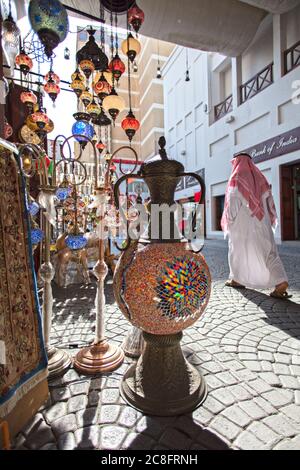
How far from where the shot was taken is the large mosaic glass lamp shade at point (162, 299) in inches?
45.4

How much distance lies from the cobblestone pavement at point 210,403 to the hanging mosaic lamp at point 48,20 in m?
2.66

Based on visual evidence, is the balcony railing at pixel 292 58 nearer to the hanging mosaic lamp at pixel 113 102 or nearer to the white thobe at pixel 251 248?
the white thobe at pixel 251 248

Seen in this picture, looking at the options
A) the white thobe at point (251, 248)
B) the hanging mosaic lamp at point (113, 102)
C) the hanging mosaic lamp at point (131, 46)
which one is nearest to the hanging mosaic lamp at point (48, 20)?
the hanging mosaic lamp at point (113, 102)

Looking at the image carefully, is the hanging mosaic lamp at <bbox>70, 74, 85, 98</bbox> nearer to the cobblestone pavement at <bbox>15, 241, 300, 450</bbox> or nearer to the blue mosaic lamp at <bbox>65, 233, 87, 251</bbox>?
the blue mosaic lamp at <bbox>65, 233, 87, 251</bbox>

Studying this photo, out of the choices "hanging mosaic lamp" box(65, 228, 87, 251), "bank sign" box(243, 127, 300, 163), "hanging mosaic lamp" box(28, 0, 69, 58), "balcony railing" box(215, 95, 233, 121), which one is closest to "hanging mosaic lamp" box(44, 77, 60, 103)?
"hanging mosaic lamp" box(28, 0, 69, 58)

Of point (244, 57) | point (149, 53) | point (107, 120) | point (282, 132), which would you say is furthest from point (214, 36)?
point (149, 53)

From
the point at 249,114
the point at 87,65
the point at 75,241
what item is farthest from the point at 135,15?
the point at 249,114

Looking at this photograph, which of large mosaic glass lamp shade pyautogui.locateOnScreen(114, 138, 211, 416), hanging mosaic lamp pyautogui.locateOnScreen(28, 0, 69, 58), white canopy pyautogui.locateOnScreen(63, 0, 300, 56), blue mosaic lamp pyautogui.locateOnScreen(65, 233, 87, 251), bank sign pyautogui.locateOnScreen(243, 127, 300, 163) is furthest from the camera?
bank sign pyautogui.locateOnScreen(243, 127, 300, 163)

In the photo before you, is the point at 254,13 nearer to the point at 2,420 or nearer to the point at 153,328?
the point at 153,328

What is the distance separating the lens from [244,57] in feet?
35.6

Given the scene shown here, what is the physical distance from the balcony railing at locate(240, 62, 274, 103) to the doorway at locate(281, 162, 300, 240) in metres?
3.45

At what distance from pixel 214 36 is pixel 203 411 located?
1096 cm

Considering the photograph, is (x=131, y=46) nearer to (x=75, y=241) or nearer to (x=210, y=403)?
(x=75, y=241)

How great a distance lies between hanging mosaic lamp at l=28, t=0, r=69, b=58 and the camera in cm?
218
